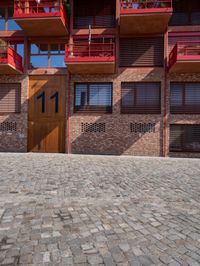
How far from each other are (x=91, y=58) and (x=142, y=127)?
19.4ft

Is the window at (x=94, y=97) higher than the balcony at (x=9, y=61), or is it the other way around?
the balcony at (x=9, y=61)

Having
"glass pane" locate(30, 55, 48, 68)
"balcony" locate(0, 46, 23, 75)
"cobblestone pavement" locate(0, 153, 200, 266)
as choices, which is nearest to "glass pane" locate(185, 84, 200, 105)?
"cobblestone pavement" locate(0, 153, 200, 266)

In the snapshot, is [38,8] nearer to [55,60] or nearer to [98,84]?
[55,60]

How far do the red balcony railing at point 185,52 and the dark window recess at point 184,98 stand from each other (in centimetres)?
183

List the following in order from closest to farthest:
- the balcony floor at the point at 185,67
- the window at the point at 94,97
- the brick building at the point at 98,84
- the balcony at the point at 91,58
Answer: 1. the balcony floor at the point at 185,67
2. the balcony at the point at 91,58
3. the brick building at the point at 98,84
4. the window at the point at 94,97

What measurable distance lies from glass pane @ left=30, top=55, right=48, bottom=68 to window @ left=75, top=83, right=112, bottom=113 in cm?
334

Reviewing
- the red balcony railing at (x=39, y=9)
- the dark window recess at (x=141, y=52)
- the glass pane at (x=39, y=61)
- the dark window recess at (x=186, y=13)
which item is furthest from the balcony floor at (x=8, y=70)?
the dark window recess at (x=186, y=13)

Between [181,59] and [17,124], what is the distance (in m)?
12.2

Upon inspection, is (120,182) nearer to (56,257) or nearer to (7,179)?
(7,179)

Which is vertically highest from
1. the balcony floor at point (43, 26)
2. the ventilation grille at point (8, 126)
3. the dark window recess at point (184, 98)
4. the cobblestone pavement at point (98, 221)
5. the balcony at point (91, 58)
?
the balcony floor at point (43, 26)

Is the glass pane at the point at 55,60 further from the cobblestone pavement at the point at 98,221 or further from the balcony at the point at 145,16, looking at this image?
the cobblestone pavement at the point at 98,221

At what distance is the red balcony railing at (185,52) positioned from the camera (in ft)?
43.2

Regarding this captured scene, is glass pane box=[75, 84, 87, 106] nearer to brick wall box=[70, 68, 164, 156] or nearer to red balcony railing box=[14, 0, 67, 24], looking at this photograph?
brick wall box=[70, 68, 164, 156]

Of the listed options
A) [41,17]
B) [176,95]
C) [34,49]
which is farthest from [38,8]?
[176,95]
